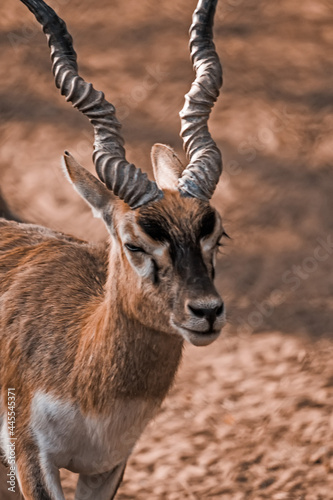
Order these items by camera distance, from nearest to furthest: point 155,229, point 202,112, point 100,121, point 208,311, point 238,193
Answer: point 208,311 → point 155,229 → point 100,121 → point 202,112 → point 238,193

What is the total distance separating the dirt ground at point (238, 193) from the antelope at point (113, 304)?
2.26 m

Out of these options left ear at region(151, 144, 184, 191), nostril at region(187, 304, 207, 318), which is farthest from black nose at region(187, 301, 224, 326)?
left ear at region(151, 144, 184, 191)

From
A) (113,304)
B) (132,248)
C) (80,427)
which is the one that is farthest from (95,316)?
(132,248)

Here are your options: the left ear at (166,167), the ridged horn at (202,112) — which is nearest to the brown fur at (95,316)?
the ridged horn at (202,112)

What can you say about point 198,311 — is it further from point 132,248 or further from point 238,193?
point 238,193

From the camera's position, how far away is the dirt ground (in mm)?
8203

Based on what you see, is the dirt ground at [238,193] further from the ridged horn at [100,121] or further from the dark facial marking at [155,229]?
the ridged horn at [100,121]

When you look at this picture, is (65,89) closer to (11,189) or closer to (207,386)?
(207,386)

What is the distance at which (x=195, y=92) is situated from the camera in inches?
227

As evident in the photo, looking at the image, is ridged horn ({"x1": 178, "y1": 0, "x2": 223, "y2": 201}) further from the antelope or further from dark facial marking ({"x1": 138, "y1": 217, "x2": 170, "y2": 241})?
dark facial marking ({"x1": 138, "y1": 217, "x2": 170, "y2": 241})

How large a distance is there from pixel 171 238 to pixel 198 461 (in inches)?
150

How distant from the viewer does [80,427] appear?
19.2 ft

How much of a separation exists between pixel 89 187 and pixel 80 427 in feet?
5.55

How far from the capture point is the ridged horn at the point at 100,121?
5383 mm
